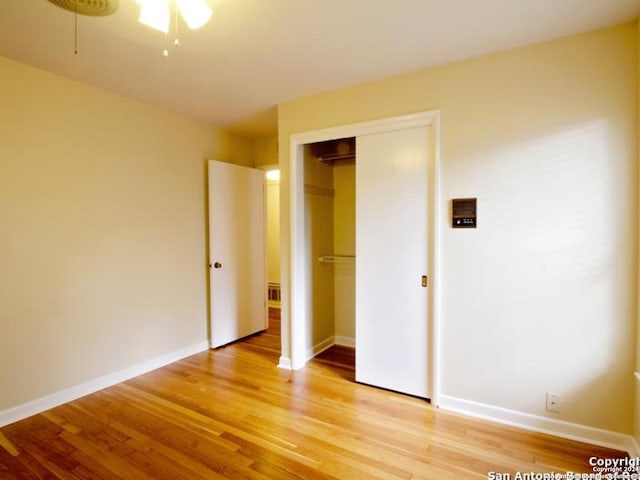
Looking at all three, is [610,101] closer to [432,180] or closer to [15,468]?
[432,180]

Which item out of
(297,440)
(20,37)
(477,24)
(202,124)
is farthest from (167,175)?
(477,24)

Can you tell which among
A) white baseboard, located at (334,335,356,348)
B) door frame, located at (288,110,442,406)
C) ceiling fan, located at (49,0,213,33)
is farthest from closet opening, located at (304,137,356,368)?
ceiling fan, located at (49,0,213,33)

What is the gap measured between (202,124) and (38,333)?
2.47 m

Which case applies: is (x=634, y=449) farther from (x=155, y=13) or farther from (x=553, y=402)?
(x=155, y=13)

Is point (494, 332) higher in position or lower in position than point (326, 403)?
higher

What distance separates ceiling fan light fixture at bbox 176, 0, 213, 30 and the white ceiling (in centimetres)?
30

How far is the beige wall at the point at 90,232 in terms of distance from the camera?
236cm

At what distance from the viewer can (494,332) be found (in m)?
2.32

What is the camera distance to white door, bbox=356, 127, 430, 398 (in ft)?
8.46

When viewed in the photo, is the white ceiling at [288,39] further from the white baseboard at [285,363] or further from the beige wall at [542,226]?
the white baseboard at [285,363]

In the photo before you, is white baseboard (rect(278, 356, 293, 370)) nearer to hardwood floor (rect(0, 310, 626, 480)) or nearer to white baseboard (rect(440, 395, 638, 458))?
→ hardwood floor (rect(0, 310, 626, 480))

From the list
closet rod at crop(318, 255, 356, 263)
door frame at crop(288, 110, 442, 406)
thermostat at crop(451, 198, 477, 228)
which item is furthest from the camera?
closet rod at crop(318, 255, 356, 263)

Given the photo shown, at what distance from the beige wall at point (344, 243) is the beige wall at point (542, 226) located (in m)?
1.35

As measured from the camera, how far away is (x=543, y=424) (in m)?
2.18
